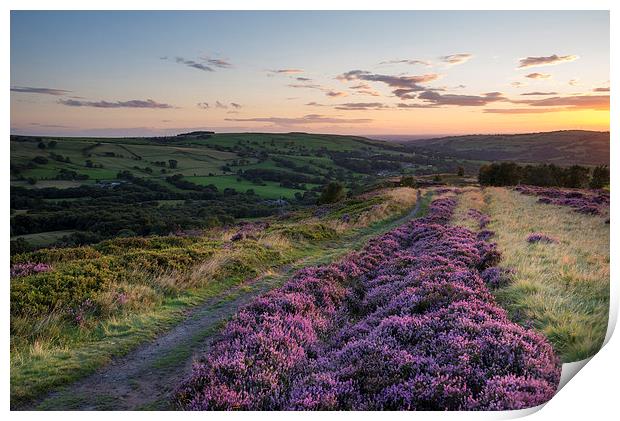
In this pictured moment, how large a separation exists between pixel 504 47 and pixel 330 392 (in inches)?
466

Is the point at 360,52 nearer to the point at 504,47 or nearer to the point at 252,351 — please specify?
the point at 504,47

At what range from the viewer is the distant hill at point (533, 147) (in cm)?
1402

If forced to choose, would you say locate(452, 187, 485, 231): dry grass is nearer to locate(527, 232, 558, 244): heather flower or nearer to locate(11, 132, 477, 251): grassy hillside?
locate(11, 132, 477, 251): grassy hillside

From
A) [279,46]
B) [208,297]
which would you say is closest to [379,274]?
[208,297]

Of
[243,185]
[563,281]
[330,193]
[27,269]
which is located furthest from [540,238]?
[330,193]

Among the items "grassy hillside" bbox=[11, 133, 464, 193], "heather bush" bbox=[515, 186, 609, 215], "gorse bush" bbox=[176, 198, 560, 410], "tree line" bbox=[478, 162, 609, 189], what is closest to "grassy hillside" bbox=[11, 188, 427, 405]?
"gorse bush" bbox=[176, 198, 560, 410]

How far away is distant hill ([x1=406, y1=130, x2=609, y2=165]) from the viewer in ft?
46.0

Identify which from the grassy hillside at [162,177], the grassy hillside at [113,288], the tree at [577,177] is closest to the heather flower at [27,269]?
the grassy hillside at [113,288]

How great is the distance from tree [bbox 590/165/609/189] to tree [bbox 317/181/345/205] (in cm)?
1771

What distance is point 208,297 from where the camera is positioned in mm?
12844

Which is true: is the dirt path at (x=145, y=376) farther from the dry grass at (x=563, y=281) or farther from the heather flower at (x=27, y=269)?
the dry grass at (x=563, y=281)

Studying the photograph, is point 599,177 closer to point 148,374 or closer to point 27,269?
point 148,374

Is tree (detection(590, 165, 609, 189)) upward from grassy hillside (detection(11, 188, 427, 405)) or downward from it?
upward

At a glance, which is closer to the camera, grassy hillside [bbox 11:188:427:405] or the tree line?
grassy hillside [bbox 11:188:427:405]
